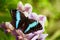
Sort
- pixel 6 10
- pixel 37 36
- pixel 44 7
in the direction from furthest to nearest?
pixel 44 7 < pixel 6 10 < pixel 37 36

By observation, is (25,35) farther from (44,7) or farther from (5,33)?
(44,7)

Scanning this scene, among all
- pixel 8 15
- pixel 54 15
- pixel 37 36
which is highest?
pixel 54 15

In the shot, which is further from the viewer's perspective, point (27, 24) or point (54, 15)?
point (54, 15)

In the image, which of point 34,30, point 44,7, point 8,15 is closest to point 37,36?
point 34,30

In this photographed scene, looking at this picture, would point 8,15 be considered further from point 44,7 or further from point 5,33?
point 44,7

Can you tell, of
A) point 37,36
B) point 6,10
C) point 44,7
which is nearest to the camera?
point 37,36

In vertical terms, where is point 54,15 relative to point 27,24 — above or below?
above
